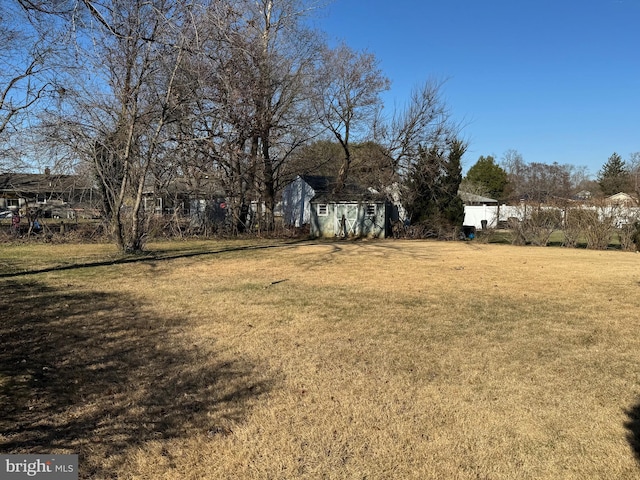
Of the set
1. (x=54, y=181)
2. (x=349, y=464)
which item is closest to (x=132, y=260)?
(x=54, y=181)

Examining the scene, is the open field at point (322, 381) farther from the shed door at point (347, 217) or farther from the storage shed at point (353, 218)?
the shed door at point (347, 217)

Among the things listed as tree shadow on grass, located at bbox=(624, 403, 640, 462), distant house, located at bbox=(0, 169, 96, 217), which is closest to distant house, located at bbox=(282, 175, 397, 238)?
distant house, located at bbox=(0, 169, 96, 217)

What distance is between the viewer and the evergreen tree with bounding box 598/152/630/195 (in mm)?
56972

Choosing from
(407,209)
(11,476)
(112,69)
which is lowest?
(11,476)

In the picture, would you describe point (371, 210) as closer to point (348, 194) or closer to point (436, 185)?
point (348, 194)

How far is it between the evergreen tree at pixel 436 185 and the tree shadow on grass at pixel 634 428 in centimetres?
2190

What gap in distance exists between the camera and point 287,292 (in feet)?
27.0

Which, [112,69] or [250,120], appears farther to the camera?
[250,120]

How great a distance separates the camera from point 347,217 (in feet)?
82.9

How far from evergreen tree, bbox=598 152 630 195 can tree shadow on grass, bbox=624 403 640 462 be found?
62.7 meters

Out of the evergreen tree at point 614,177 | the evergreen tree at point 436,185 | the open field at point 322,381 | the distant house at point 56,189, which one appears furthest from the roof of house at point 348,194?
the evergreen tree at point 614,177

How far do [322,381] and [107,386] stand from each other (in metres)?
1.87

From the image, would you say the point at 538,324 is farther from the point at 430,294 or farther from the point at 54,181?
the point at 54,181

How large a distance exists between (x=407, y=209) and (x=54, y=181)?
1805 cm
